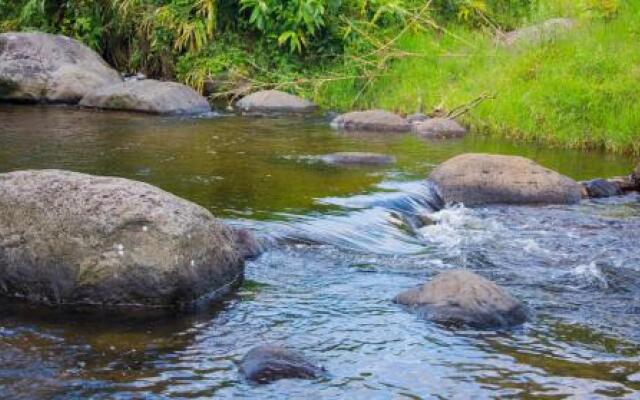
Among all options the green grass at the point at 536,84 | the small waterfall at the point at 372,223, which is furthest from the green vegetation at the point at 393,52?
the small waterfall at the point at 372,223

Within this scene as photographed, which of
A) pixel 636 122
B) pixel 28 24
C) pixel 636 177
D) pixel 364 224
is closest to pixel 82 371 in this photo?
pixel 364 224

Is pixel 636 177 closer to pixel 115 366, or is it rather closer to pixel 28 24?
pixel 115 366

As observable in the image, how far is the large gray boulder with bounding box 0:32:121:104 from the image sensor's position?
1571 centimetres

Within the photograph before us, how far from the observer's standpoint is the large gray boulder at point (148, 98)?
14727mm

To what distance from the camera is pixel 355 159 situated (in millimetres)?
11117

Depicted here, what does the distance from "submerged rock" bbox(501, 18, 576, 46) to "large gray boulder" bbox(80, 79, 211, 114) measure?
16.0 feet

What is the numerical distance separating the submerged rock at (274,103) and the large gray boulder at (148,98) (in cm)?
66

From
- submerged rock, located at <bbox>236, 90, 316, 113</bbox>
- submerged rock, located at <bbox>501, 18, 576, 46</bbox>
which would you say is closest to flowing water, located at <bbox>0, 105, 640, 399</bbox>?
submerged rock, located at <bbox>501, 18, 576, 46</bbox>

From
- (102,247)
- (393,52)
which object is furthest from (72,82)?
(102,247)

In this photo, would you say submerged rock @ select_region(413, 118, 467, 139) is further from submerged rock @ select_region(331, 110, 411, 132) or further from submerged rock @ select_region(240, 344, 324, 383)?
submerged rock @ select_region(240, 344, 324, 383)

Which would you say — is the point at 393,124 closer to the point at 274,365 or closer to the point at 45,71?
the point at 45,71

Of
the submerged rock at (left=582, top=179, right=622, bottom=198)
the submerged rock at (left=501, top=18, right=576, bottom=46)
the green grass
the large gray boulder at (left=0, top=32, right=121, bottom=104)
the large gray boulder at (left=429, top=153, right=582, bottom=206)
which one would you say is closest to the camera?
the large gray boulder at (left=429, top=153, right=582, bottom=206)

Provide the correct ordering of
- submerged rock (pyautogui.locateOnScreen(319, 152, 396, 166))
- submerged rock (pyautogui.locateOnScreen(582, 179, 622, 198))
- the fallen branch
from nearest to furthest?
submerged rock (pyautogui.locateOnScreen(582, 179, 622, 198)) < submerged rock (pyautogui.locateOnScreen(319, 152, 396, 166)) < the fallen branch

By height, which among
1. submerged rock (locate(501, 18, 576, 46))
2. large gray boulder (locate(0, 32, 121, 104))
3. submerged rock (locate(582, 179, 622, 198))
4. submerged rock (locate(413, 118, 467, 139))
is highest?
submerged rock (locate(501, 18, 576, 46))
